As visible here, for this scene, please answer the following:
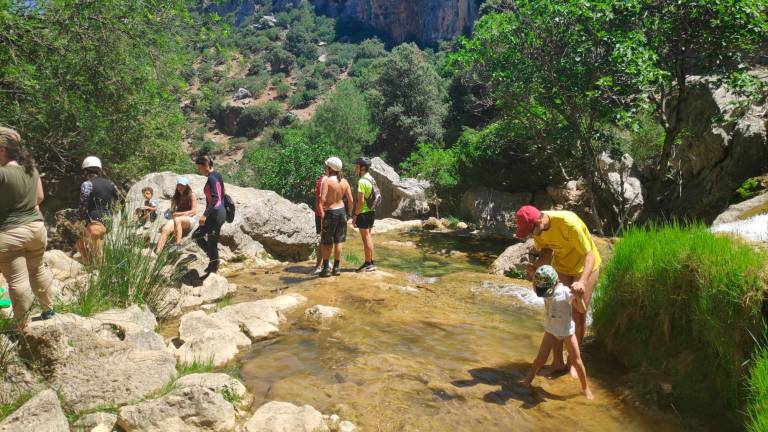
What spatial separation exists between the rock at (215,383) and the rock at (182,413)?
0.35 ft

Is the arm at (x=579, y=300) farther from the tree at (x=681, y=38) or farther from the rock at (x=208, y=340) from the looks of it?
the tree at (x=681, y=38)

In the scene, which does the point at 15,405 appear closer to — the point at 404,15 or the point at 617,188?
the point at 617,188

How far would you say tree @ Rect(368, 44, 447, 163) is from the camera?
135ft

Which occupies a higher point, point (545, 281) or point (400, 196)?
point (545, 281)

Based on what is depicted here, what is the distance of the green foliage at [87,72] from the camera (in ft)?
30.4

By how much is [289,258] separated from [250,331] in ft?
17.6

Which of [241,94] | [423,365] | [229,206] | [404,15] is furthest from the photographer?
[404,15]

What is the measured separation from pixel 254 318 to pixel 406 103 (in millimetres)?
37666

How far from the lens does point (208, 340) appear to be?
5078 mm

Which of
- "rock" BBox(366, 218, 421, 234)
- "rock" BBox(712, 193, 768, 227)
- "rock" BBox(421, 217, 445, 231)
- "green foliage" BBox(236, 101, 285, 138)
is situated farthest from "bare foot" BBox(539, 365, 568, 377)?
"green foliage" BBox(236, 101, 285, 138)

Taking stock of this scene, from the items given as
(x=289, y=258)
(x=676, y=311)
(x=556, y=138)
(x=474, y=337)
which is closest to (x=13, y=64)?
(x=289, y=258)

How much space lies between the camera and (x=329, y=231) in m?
8.37

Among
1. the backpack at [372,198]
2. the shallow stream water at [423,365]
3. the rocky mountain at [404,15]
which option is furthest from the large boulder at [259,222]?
the rocky mountain at [404,15]

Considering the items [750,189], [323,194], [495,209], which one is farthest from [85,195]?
[495,209]
